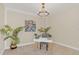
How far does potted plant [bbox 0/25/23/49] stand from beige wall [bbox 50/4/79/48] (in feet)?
2.10

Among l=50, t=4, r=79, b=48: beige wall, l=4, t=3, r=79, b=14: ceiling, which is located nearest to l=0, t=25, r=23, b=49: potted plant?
l=4, t=3, r=79, b=14: ceiling

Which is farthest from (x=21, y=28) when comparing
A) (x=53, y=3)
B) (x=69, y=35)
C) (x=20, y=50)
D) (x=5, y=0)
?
(x=69, y=35)

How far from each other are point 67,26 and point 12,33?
97 cm

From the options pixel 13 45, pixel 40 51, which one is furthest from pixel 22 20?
pixel 40 51

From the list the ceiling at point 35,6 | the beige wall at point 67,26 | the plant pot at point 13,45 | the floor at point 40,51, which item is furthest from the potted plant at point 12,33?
the beige wall at point 67,26

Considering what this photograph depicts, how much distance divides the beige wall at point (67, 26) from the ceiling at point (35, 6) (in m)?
0.06

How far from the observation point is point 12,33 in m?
1.87

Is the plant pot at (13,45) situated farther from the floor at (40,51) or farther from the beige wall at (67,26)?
the beige wall at (67,26)

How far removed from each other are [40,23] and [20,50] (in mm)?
589

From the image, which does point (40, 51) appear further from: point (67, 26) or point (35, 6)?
point (35, 6)

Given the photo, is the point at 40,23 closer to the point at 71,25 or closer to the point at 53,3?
the point at 53,3

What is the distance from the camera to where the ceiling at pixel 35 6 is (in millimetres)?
1851

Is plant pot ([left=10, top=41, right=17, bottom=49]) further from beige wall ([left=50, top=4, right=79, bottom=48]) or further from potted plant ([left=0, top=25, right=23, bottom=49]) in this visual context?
beige wall ([left=50, top=4, right=79, bottom=48])

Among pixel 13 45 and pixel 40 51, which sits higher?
pixel 13 45
